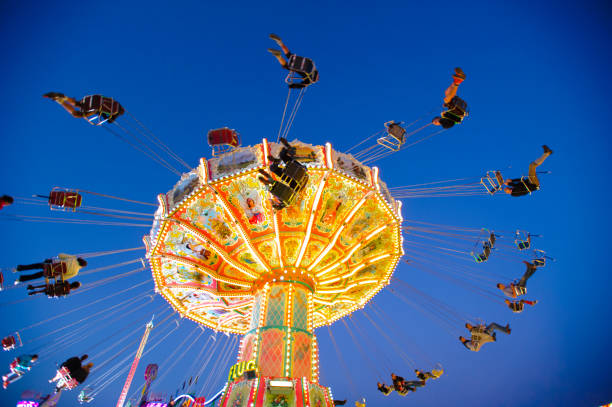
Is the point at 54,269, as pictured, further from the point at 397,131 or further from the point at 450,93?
the point at 450,93

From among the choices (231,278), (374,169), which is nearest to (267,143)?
(374,169)

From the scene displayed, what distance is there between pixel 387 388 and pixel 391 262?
16.1 ft

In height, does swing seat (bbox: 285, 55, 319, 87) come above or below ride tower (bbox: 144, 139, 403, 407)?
above

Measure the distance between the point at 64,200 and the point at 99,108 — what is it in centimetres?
280

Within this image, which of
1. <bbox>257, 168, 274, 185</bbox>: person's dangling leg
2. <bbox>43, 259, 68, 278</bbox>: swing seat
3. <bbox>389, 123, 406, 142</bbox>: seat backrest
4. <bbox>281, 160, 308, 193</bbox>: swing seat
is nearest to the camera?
<bbox>43, 259, 68, 278</bbox>: swing seat

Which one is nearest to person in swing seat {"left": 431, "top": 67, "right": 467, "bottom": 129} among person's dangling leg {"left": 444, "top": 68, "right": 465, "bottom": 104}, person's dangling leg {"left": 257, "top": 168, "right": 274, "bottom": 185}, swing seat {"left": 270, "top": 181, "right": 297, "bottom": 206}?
person's dangling leg {"left": 444, "top": 68, "right": 465, "bottom": 104}

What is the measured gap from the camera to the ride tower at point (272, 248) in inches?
399

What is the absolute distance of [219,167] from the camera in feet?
34.2

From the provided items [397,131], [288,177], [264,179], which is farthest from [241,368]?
[397,131]

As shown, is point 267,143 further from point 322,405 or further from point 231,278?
point 322,405

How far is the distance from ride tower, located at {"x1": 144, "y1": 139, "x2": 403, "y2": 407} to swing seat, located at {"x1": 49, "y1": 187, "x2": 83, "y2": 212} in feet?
7.89

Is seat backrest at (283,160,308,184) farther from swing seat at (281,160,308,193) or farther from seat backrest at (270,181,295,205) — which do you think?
seat backrest at (270,181,295,205)

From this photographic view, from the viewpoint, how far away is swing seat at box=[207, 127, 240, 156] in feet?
37.6

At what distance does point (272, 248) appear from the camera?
11664 millimetres
